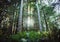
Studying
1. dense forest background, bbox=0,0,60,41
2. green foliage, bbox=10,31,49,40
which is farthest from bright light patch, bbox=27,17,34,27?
Result: green foliage, bbox=10,31,49,40

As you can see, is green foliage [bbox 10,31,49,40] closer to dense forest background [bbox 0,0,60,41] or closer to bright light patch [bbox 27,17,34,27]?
dense forest background [bbox 0,0,60,41]

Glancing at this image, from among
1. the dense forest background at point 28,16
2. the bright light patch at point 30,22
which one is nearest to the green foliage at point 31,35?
the dense forest background at point 28,16

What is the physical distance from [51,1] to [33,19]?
0.84m

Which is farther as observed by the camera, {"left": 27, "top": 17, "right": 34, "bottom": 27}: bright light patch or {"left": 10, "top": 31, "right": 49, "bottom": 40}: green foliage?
{"left": 27, "top": 17, "right": 34, "bottom": 27}: bright light patch

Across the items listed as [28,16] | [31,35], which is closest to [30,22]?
[28,16]

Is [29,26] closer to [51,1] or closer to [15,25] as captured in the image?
[15,25]

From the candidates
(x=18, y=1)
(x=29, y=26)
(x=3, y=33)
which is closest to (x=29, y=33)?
(x=29, y=26)

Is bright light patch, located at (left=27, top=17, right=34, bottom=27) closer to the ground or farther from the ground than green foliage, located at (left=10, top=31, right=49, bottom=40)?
farther from the ground

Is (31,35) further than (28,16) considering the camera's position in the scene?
No

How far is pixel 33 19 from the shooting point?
4.61 m

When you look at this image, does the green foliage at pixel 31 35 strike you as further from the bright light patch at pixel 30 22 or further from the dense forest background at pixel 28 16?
the bright light patch at pixel 30 22

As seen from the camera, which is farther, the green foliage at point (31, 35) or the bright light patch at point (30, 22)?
the bright light patch at point (30, 22)

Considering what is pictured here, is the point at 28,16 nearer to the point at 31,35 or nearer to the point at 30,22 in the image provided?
the point at 30,22

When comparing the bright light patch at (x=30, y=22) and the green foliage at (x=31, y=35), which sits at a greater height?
the bright light patch at (x=30, y=22)
